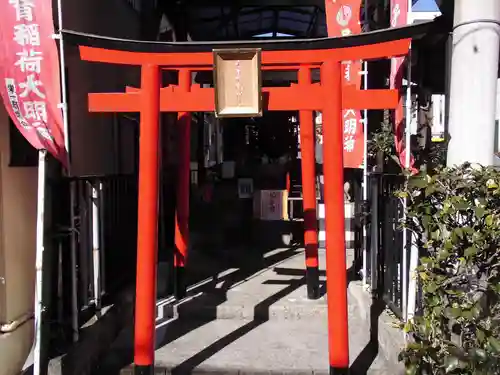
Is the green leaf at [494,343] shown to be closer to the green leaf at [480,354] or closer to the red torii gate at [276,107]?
the green leaf at [480,354]

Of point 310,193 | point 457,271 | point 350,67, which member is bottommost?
point 457,271

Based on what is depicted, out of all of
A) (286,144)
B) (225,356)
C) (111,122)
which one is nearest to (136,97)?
(111,122)

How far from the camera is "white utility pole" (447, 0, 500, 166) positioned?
13.3 feet

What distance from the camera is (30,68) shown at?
4.44 metres

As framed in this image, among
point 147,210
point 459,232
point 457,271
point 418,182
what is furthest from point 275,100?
point 457,271

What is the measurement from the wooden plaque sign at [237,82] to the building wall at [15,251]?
2.17 metres

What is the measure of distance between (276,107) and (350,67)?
9.05ft

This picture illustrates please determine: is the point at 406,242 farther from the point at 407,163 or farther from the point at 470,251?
the point at 470,251

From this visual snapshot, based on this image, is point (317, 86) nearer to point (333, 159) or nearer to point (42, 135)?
point (333, 159)

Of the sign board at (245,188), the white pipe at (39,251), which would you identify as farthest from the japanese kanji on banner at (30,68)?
the sign board at (245,188)

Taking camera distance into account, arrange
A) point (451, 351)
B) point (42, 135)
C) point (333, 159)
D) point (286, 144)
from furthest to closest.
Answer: point (286, 144)
point (333, 159)
point (42, 135)
point (451, 351)

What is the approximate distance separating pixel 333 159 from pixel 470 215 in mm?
1653

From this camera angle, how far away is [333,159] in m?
4.78

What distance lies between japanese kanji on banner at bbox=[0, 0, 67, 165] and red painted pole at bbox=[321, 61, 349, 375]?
2.65 m
